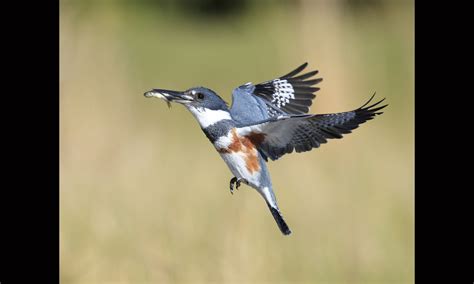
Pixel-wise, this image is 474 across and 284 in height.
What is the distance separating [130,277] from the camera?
3.30 metres

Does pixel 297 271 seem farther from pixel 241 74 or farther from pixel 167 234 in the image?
pixel 241 74

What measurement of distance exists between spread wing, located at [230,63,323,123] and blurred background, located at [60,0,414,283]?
0.87 metres

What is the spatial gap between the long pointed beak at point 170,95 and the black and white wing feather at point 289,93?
55cm

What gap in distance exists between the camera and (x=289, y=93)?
9.23 ft

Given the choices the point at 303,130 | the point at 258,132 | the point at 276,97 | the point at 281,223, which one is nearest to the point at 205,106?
the point at 258,132

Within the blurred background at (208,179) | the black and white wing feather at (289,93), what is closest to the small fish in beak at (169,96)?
the black and white wing feather at (289,93)

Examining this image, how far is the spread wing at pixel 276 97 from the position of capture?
2537 millimetres

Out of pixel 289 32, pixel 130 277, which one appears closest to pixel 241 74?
pixel 289 32

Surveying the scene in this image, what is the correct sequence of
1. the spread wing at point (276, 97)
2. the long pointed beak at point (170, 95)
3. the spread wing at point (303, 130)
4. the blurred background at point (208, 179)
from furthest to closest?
the blurred background at point (208, 179) → the spread wing at point (276, 97) → the spread wing at point (303, 130) → the long pointed beak at point (170, 95)

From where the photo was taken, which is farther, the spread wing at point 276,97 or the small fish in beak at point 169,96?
the spread wing at point 276,97

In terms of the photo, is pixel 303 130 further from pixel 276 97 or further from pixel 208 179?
pixel 208 179

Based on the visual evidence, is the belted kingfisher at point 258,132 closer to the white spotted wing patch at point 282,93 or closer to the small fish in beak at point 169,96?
the small fish in beak at point 169,96
